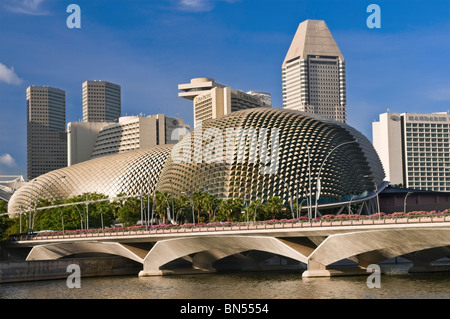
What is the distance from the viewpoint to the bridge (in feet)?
212

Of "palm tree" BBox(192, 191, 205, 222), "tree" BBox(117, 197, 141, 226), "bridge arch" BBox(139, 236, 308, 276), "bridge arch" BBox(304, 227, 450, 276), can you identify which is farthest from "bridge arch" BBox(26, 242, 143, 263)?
"bridge arch" BBox(304, 227, 450, 276)

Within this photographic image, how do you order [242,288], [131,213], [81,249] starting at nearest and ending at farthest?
1. [242,288]
2. [81,249]
3. [131,213]

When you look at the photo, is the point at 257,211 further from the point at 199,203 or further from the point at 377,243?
the point at 377,243

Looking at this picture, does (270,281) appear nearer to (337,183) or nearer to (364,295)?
(364,295)

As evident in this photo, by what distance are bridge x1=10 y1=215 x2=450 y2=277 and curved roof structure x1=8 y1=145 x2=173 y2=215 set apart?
209ft

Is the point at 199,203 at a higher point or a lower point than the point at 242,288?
higher

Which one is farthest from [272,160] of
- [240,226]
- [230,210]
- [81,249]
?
[240,226]

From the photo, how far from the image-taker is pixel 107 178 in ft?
567

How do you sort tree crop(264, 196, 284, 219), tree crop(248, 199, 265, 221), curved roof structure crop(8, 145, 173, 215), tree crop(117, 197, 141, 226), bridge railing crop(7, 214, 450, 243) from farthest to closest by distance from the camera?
1. curved roof structure crop(8, 145, 173, 215)
2. tree crop(117, 197, 141, 226)
3. tree crop(264, 196, 284, 219)
4. tree crop(248, 199, 265, 221)
5. bridge railing crop(7, 214, 450, 243)

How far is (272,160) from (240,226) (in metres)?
54.5

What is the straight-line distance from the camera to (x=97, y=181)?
173 m

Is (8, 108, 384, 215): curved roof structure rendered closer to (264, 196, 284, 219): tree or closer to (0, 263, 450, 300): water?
(264, 196, 284, 219): tree

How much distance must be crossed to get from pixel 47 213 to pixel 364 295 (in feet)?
302
